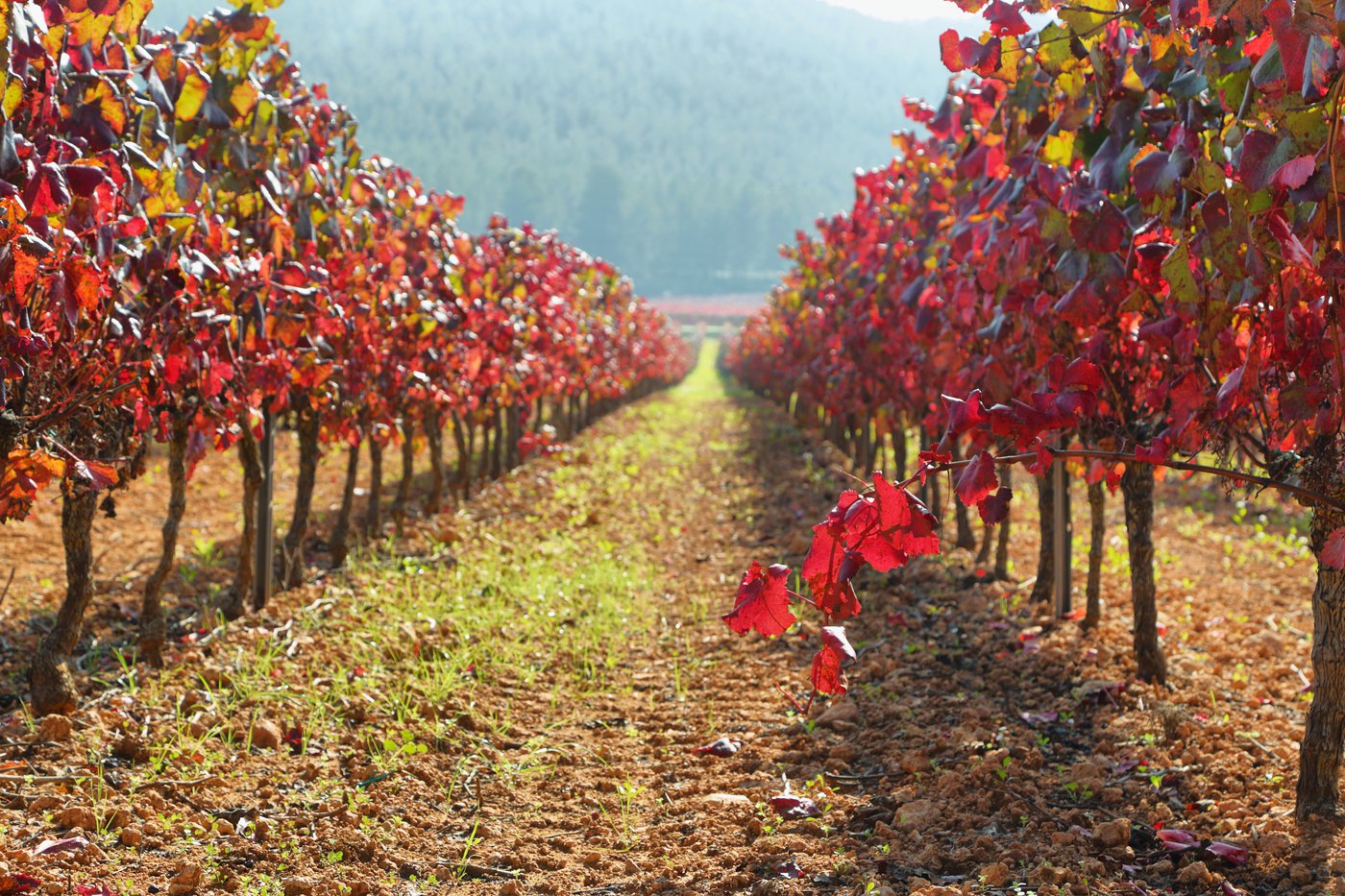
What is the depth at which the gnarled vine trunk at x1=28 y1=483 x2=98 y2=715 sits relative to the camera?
157 inches

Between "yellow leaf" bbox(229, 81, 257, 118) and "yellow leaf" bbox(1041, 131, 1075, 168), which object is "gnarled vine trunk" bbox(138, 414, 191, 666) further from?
"yellow leaf" bbox(1041, 131, 1075, 168)

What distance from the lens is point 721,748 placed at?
13.5 ft

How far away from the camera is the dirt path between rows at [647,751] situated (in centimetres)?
305

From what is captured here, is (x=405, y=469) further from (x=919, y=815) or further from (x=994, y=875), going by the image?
(x=994, y=875)

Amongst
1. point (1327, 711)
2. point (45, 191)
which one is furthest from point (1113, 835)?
point (45, 191)

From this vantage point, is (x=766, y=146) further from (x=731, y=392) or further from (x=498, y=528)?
(x=498, y=528)

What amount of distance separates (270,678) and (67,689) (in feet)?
2.58

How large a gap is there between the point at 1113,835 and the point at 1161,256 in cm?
166

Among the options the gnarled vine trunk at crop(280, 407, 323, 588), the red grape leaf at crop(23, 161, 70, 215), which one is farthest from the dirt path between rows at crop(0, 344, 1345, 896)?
the red grape leaf at crop(23, 161, 70, 215)

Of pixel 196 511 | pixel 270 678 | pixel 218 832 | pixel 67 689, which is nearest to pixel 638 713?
pixel 270 678

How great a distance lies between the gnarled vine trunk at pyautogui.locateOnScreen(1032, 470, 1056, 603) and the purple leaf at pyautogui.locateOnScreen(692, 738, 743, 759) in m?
2.75

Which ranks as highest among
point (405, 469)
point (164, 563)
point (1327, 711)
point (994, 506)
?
point (994, 506)

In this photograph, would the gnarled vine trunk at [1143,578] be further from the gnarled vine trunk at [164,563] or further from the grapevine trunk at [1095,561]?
the gnarled vine trunk at [164,563]

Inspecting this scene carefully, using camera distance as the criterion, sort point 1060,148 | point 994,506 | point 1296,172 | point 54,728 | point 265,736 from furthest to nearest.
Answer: point 265,736, point 54,728, point 1060,148, point 994,506, point 1296,172
